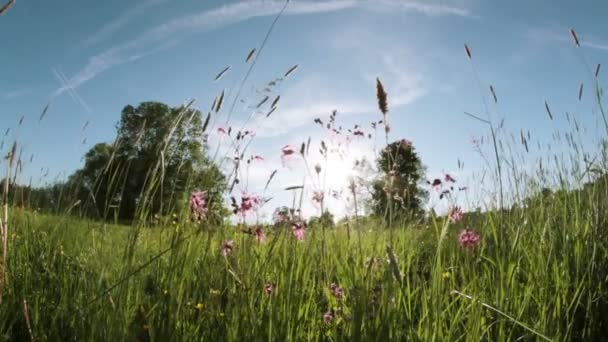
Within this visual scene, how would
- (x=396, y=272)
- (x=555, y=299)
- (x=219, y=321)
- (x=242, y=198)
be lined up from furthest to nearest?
(x=242, y=198)
(x=555, y=299)
(x=219, y=321)
(x=396, y=272)

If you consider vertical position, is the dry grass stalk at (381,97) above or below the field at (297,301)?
above

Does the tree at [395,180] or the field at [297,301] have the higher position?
the tree at [395,180]

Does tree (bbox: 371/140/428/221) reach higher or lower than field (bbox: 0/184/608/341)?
higher

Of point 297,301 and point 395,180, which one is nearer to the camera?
point 297,301

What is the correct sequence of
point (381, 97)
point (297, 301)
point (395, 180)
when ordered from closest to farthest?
point (381, 97) < point (297, 301) < point (395, 180)

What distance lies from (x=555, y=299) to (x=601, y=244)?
1.69ft

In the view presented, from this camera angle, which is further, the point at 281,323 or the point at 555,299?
the point at 555,299

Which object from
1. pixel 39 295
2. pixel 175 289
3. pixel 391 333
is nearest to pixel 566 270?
pixel 391 333

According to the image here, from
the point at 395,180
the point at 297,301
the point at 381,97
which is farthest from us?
the point at 395,180

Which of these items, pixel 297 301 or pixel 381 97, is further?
pixel 297 301

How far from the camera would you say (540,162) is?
4.10 meters

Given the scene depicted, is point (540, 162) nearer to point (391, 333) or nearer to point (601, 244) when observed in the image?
point (601, 244)

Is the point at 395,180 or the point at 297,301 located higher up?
the point at 395,180

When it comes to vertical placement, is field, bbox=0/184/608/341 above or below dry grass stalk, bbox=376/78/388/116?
below
